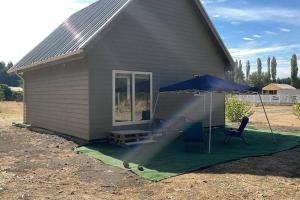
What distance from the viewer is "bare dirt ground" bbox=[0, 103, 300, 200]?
6344 mm

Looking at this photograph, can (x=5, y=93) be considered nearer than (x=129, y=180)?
No

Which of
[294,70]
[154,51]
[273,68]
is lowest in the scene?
[154,51]

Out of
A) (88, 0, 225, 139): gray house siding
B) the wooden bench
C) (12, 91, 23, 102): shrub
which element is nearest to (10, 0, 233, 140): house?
(88, 0, 225, 139): gray house siding

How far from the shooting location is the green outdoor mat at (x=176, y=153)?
27.3ft

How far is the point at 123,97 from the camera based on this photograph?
1270 cm

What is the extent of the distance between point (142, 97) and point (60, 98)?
11.9 feet

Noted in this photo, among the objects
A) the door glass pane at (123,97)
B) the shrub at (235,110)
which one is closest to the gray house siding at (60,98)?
the door glass pane at (123,97)

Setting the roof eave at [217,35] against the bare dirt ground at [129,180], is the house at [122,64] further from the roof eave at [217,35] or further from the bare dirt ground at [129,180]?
the bare dirt ground at [129,180]

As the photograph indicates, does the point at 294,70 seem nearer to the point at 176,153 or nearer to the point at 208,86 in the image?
the point at 208,86

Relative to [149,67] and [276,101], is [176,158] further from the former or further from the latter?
[276,101]

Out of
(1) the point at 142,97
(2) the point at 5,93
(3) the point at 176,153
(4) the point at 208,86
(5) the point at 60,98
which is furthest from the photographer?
(2) the point at 5,93

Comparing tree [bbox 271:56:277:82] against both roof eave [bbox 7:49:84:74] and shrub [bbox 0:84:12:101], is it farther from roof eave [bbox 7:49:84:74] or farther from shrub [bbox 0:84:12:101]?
roof eave [bbox 7:49:84:74]

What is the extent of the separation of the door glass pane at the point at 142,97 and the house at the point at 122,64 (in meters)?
0.04

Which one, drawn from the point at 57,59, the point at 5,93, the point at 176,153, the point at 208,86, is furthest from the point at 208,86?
the point at 5,93
